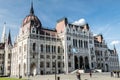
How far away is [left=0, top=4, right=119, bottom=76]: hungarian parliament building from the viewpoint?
282 feet

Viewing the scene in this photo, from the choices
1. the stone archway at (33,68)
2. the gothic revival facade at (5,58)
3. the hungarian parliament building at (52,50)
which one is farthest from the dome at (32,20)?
the gothic revival facade at (5,58)

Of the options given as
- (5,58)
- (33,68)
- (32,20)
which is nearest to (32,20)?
(32,20)

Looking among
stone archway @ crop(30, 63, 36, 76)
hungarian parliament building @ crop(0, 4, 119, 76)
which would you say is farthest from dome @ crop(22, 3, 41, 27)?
stone archway @ crop(30, 63, 36, 76)

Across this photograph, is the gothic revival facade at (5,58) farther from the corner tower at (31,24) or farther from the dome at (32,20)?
the dome at (32,20)

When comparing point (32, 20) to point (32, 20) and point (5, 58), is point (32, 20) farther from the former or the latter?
point (5, 58)

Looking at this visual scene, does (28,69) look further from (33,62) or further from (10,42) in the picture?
(10,42)

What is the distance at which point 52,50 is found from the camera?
90.9 m

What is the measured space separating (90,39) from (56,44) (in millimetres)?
19600

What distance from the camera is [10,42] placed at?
4742 inches

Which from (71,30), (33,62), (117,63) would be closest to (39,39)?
(33,62)

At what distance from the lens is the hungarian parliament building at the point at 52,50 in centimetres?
8588

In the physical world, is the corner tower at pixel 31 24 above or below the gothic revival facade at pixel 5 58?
above

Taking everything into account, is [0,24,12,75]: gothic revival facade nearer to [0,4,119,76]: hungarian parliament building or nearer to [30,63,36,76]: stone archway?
[0,4,119,76]: hungarian parliament building

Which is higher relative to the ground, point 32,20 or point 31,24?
point 32,20
